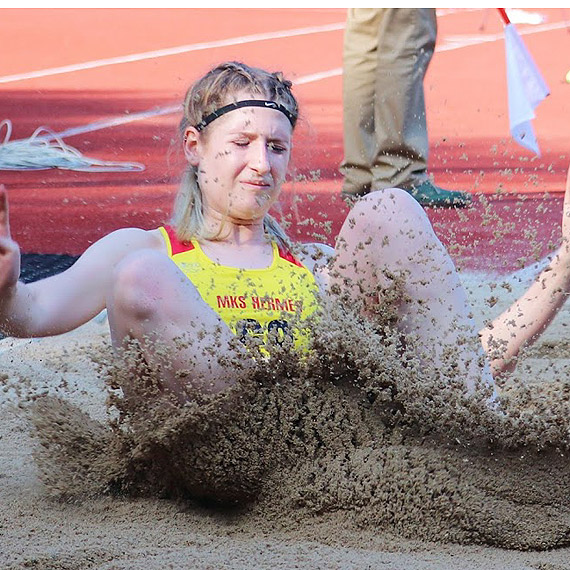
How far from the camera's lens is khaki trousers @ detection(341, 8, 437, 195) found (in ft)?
12.7

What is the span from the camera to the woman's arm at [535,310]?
6.53 feet

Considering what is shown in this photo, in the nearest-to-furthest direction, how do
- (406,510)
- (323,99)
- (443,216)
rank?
(406,510) < (443,216) < (323,99)

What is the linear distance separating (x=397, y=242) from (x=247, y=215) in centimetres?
40

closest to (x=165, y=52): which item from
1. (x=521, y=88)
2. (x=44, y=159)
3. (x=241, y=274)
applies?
(x=44, y=159)

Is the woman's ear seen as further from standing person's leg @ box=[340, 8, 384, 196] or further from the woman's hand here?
standing person's leg @ box=[340, 8, 384, 196]

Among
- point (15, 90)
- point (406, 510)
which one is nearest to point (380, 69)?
point (15, 90)

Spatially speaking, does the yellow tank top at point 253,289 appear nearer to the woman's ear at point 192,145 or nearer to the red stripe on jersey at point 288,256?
the red stripe on jersey at point 288,256

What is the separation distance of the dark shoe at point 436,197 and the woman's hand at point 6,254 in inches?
82.1

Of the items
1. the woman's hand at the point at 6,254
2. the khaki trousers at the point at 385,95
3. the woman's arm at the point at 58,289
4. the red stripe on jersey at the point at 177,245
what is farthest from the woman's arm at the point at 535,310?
the khaki trousers at the point at 385,95

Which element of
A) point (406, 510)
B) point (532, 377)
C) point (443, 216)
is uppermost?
point (443, 216)

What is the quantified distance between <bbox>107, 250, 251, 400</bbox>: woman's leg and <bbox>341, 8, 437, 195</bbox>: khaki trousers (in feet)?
6.98

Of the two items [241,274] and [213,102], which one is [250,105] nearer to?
[213,102]

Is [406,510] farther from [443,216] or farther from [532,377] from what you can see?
[443,216]

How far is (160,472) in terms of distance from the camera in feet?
5.61
